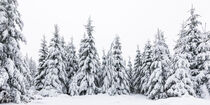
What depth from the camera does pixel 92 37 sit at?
129 feet

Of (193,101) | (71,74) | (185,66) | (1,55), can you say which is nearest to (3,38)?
(1,55)

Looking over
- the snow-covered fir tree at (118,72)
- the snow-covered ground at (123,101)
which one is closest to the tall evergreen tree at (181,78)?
the snow-covered ground at (123,101)

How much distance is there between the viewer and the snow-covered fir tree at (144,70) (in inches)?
1667

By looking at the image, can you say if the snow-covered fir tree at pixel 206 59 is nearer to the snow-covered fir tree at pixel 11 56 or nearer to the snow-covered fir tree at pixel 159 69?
the snow-covered fir tree at pixel 159 69

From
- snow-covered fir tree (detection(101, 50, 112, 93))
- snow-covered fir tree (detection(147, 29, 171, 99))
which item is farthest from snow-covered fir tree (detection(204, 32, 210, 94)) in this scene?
snow-covered fir tree (detection(101, 50, 112, 93))

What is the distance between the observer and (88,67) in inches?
1506

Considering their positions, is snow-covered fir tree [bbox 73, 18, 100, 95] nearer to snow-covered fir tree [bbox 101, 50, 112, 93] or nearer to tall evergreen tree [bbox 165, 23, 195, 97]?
snow-covered fir tree [bbox 101, 50, 112, 93]

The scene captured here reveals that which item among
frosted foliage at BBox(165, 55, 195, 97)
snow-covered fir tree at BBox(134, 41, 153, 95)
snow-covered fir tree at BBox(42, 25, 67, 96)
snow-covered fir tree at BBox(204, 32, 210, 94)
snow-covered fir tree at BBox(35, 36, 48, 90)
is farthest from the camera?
snow-covered fir tree at BBox(134, 41, 153, 95)

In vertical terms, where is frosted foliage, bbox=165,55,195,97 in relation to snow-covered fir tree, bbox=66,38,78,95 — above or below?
below

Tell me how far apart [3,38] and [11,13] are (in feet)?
7.35

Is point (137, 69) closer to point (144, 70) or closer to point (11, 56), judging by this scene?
point (144, 70)

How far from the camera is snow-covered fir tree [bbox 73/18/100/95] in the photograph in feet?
122

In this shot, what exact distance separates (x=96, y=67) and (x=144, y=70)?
9.84 meters

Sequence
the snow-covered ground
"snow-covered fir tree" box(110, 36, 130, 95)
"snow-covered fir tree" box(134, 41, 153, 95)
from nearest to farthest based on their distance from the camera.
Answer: the snow-covered ground < "snow-covered fir tree" box(110, 36, 130, 95) < "snow-covered fir tree" box(134, 41, 153, 95)
